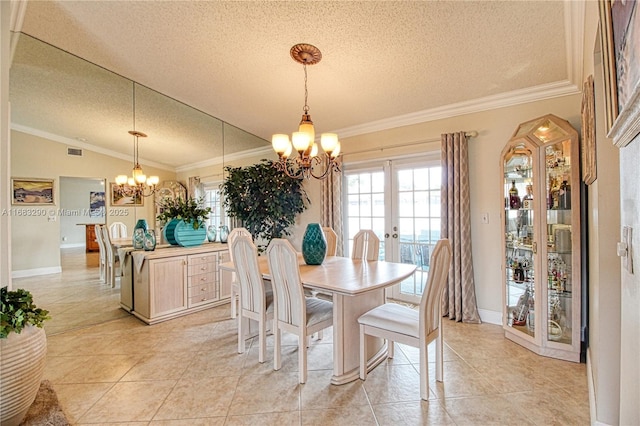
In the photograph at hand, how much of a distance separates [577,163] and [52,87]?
5.27 metres

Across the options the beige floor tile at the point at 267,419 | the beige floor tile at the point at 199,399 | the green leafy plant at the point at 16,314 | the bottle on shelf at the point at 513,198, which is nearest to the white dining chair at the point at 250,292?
the beige floor tile at the point at 199,399

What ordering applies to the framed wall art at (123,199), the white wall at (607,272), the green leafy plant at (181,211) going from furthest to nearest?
the green leafy plant at (181,211) → the framed wall art at (123,199) → the white wall at (607,272)

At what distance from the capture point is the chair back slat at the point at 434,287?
6.51ft

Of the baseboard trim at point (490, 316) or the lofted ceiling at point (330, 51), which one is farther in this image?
the baseboard trim at point (490, 316)

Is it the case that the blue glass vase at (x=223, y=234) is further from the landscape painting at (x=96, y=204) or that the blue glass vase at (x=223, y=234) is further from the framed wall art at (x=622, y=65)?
the framed wall art at (x=622, y=65)

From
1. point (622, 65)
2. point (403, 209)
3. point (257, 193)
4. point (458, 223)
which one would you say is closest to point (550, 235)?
point (458, 223)

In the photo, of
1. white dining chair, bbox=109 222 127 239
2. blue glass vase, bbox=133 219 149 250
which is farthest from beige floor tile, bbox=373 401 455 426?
white dining chair, bbox=109 222 127 239

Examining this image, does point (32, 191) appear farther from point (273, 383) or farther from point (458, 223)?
point (458, 223)

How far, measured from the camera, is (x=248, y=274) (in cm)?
255

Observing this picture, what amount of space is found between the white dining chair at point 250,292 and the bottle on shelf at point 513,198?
8.19ft

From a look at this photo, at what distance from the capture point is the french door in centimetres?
377

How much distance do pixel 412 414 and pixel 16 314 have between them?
7.93ft

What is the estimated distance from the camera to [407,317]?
220cm

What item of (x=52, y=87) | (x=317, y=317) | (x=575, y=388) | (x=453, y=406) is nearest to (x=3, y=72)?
(x=52, y=87)
